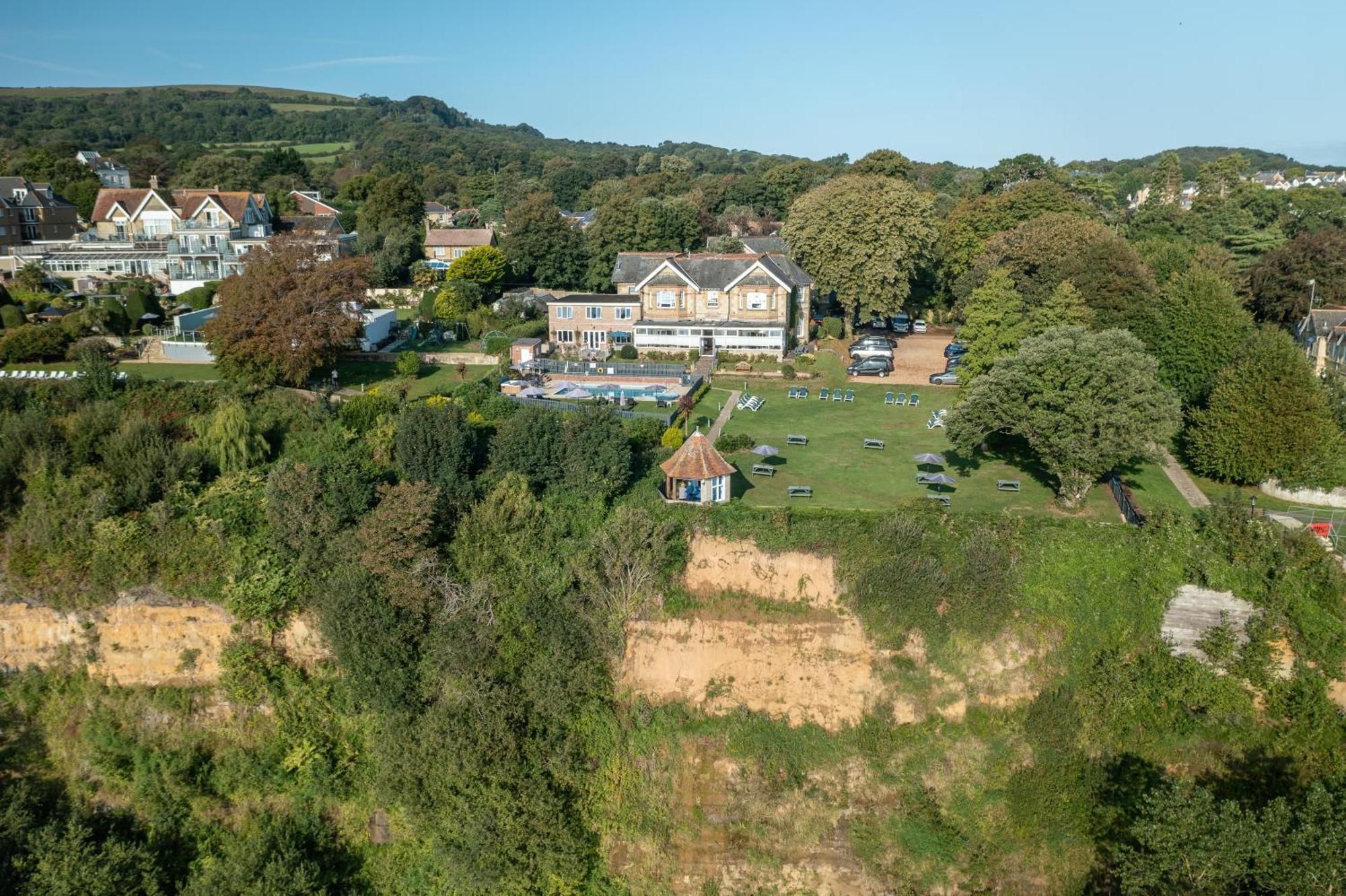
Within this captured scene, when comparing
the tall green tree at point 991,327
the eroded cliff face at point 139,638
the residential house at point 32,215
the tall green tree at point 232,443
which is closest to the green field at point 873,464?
the tall green tree at point 991,327

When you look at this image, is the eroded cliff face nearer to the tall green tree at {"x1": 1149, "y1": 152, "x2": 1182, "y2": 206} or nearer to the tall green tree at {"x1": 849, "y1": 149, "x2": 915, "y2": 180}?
the tall green tree at {"x1": 849, "y1": 149, "x2": 915, "y2": 180}

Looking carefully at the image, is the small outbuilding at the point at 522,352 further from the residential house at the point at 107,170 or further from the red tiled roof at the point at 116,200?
the residential house at the point at 107,170

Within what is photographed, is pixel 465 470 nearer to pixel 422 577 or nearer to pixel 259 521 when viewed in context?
pixel 422 577

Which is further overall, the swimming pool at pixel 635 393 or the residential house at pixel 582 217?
the residential house at pixel 582 217

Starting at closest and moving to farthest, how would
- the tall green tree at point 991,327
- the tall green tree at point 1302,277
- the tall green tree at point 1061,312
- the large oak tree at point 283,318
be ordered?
the large oak tree at point 283,318 → the tall green tree at point 991,327 → the tall green tree at point 1061,312 → the tall green tree at point 1302,277

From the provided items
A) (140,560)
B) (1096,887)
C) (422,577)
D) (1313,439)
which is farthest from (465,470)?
(1313,439)

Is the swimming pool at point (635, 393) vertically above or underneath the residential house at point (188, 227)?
underneath

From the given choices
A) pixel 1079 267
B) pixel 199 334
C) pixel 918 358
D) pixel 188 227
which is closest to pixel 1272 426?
pixel 1079 267

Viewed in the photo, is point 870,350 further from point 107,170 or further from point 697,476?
point 107,170
